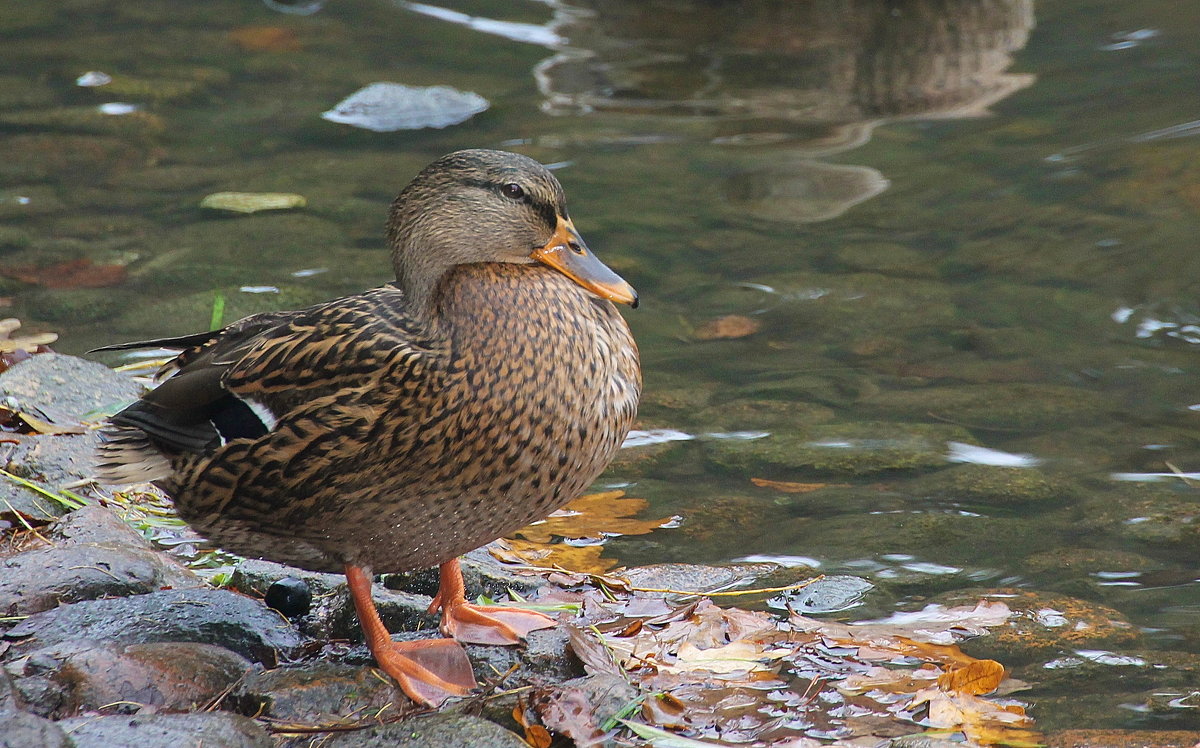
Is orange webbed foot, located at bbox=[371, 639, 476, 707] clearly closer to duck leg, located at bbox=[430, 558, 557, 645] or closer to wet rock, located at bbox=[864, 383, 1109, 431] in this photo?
duck leg, located at bbox=[430, 558, 557, 645]

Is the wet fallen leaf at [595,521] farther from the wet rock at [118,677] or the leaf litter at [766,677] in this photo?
the wet rock at [118,677]

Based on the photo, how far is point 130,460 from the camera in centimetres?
365

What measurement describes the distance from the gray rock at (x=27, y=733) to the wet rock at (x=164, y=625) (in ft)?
2.46

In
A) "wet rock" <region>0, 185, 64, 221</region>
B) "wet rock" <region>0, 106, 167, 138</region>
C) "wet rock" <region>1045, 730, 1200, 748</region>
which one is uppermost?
"wet rock" <region>0, 106, 167, 138</region>

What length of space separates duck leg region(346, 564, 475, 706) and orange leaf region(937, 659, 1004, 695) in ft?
3.94

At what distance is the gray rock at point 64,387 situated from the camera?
488cm

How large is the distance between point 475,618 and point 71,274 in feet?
13.2

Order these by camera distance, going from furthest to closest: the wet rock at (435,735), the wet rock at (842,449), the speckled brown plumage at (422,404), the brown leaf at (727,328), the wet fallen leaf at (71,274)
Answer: the wet fallen leaf at (71,274)
the brown leaf at (727,328)
the wet rock at (842,449)
the speckled brown plumage at (422,404)
the wet rock at (435,735)

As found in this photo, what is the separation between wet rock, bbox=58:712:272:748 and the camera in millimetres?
2906

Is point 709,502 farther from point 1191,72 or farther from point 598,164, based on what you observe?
point 1191,72

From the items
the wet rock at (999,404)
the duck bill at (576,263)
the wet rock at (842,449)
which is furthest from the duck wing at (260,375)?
the wet rock at (999,404)

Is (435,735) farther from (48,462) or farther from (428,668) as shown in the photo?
(48,462)

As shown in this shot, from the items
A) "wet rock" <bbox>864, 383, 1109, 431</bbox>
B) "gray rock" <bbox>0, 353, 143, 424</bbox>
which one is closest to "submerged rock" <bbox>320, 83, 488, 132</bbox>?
"gray rock" <bbox>0, 353, 143, 424</bbox>

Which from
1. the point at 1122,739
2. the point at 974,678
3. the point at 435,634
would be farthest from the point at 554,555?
the point at 1122,739
